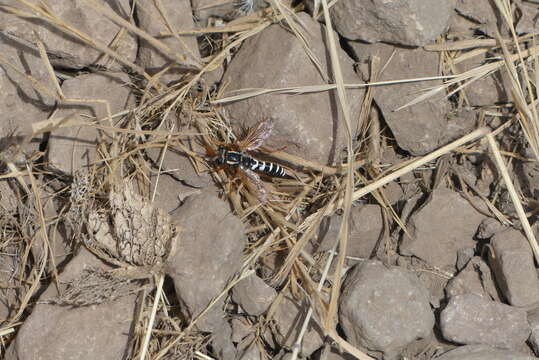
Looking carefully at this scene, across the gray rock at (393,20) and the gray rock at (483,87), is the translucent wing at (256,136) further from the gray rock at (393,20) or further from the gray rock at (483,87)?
the gray rock at (483,87)

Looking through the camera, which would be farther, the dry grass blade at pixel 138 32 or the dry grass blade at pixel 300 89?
the dry grass blade at pixel 300 89

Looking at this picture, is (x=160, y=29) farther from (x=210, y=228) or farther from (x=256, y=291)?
(x=256, y=291)

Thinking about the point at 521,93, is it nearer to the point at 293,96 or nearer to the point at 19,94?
the point at 293,96

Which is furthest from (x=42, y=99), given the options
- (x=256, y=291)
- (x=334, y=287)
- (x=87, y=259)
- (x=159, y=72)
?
(x=334, y=287)

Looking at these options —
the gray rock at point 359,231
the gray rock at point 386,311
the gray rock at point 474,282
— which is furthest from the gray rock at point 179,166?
the gray rock at point 474,282

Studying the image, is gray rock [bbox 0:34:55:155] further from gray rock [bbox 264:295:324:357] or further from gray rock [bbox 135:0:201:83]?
gray rock [bbox 264:295:324:357]

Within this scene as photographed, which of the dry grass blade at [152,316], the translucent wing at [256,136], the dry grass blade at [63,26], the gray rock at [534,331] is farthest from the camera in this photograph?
the translucent wing at [256,136]
